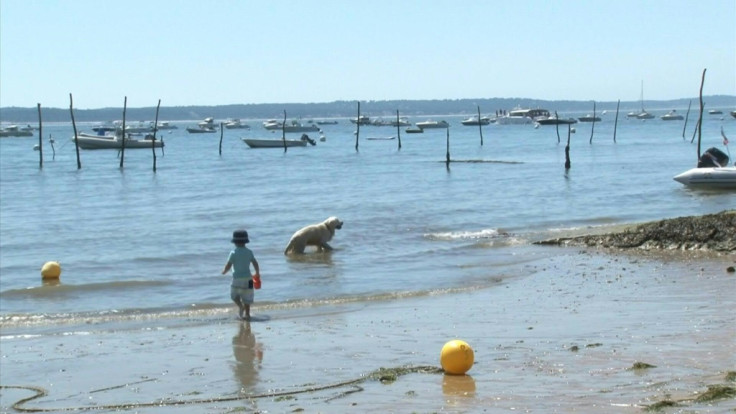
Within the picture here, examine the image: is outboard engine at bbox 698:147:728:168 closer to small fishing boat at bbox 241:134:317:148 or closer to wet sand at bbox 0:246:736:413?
wet sand at bbox 0:246:736:413

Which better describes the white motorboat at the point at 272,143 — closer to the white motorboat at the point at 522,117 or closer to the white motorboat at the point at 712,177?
the white motorboat at the point at 712,177

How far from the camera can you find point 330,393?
379 inches

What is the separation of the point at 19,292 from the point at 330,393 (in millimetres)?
11262

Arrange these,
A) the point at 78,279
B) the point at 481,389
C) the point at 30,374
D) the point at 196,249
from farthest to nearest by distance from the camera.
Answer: the point at 196,249 → the point at 78,279 → the point at 30,374 → the point at 481,389

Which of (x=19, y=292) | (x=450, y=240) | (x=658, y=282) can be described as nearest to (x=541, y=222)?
(x=450, y=240)

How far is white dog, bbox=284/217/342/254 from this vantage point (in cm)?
2277

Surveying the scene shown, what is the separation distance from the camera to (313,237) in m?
23.0

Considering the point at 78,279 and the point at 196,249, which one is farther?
the point at 196,249

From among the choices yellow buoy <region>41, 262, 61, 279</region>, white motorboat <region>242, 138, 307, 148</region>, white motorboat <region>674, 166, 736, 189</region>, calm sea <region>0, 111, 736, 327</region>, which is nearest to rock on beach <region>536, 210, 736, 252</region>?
calm sea <region>0, 111, 736, 327</region>

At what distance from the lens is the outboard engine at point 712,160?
38.6 metres

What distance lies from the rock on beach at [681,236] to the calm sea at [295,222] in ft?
5.42

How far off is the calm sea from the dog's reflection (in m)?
3.18

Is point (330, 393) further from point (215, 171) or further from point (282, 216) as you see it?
point (215, 171)

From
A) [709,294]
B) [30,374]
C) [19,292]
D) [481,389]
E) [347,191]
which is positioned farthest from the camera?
[347,191]
